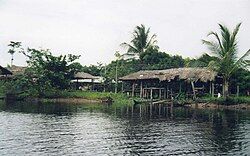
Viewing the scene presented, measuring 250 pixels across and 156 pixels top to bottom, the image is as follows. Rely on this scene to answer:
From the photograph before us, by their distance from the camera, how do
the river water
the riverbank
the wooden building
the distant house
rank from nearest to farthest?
the river water → the riverbank → the wooden building → the distant house

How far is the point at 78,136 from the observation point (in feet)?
64.5

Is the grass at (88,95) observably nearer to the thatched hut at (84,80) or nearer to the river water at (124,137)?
the thatched hut at (84,80)

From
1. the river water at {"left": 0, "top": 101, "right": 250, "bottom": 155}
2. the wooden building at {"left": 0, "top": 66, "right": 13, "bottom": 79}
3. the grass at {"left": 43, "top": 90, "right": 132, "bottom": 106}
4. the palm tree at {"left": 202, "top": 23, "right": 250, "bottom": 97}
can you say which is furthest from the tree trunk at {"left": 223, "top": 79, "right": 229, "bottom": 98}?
the wooden building at {"left": 0, "top": 66, "right": 13, "bottom": 79}

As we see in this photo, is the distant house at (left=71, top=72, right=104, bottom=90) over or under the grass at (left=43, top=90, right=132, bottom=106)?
over

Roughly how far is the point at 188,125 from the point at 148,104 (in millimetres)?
21343

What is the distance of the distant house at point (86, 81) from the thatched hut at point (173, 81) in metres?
7.68

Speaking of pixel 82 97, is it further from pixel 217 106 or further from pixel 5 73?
pixel 217 106

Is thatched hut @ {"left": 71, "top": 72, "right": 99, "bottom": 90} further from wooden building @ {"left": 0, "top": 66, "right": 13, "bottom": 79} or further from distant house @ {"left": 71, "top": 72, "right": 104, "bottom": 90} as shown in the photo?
wooden building @ {"left": 0, "top": 66, "right": 13, "bottom": 79}

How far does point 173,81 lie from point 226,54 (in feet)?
33.1

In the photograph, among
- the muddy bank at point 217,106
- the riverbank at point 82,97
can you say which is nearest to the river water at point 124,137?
the muddy bank at point 217,106

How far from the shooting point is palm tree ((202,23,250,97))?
4159cm

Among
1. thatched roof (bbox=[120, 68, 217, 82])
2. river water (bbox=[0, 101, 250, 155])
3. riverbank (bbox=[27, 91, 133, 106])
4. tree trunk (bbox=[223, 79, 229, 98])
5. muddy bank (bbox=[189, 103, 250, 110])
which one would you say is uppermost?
thatched roof (bbox=[120, 68, 217, 82])

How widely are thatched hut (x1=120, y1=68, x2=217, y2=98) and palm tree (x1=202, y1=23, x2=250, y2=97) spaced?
146 centimetres

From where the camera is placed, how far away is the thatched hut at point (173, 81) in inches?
1777
